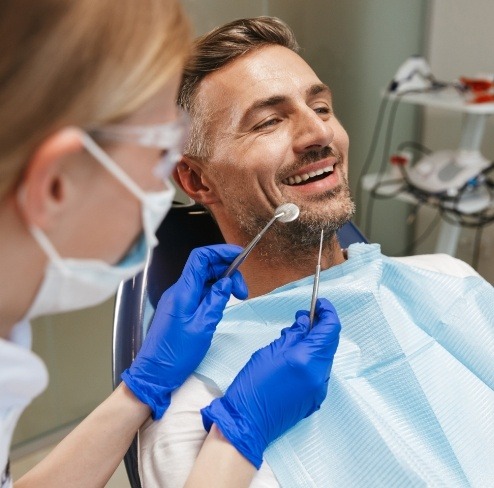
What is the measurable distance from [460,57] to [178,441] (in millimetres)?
2525

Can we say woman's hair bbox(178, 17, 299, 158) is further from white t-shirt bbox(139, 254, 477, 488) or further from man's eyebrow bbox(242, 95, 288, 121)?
white t-shirt bbox(139, 254, 477, 488)

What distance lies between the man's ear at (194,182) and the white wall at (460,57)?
6.19 feet

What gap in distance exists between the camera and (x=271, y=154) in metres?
1.41

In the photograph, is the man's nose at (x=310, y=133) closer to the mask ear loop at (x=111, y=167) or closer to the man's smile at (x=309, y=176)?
the man's smile at (x=309, y=176)

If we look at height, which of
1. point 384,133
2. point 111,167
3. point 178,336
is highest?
point 111,167

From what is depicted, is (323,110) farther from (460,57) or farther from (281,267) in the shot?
(460,57)

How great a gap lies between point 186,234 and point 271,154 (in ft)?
1.01

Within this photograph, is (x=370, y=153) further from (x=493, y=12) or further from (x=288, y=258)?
(x=288, y=258)

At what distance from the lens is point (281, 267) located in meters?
1.45

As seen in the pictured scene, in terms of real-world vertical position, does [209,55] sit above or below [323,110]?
above

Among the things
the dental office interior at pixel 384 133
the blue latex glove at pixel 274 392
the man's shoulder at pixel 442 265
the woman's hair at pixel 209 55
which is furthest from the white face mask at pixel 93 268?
the dental office interior at pixel 384 133

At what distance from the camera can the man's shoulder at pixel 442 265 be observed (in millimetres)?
1550

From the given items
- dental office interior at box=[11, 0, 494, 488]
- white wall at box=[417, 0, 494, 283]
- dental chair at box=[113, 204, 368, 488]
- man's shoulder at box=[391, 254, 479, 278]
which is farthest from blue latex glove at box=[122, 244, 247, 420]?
white wall at box=[417, 0, 494, 283]

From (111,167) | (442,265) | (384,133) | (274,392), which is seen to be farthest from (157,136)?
(384,133)
